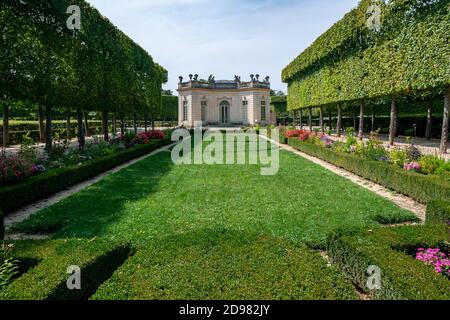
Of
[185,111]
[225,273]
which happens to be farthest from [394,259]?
[185,111]

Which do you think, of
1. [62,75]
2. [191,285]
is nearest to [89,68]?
[62,75]

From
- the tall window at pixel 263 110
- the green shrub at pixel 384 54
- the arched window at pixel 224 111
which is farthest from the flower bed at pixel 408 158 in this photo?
the arched window at pixel 224 111

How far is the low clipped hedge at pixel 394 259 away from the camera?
9.99 feet

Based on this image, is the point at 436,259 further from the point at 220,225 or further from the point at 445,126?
the point at 445,126

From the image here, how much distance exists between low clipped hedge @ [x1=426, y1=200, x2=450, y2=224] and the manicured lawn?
68 cm

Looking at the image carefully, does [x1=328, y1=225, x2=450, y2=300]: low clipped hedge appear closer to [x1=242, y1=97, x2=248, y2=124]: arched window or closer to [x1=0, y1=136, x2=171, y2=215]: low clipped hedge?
[x1=0, y1=136, x2=171, y2=215]: low clipped hedge

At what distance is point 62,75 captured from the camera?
43.3 feet

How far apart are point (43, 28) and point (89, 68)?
303 cm

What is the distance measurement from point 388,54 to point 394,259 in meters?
13.8

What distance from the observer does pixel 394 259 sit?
141 inches

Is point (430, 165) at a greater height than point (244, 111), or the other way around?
point (244, 111)

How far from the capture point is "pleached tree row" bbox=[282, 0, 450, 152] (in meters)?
12.2

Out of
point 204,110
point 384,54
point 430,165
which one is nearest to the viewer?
point 430,165
